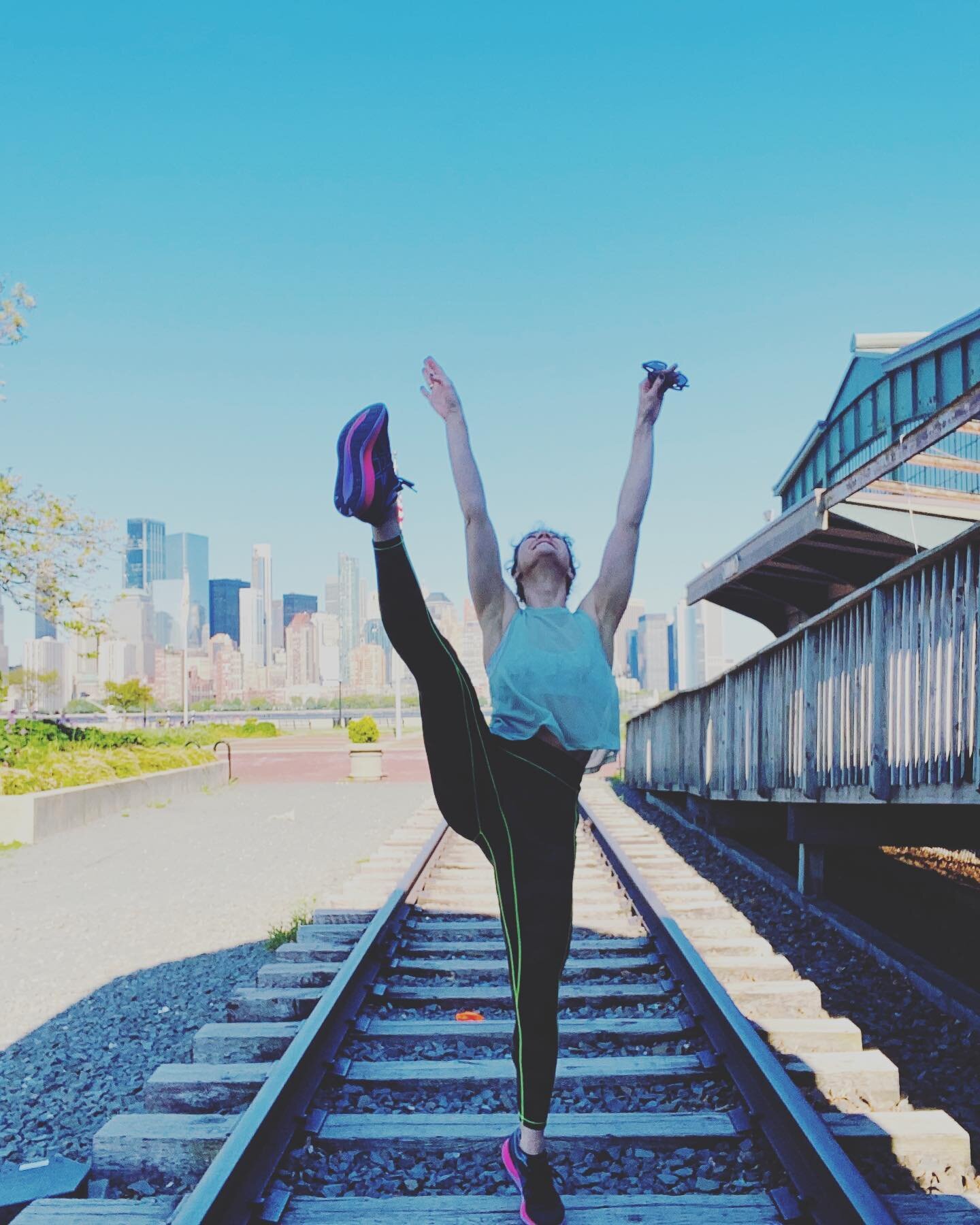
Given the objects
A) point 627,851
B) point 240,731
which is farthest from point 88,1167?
point 240,731

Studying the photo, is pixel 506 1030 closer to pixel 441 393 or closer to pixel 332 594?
pixel 441 393

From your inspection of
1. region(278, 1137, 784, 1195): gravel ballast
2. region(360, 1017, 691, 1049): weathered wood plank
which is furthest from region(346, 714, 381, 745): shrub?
region(278, 1137, 784, 1195): gravel ballast

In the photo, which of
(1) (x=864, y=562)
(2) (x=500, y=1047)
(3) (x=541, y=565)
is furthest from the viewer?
(1) (x=864, y=562)

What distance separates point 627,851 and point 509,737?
723cm

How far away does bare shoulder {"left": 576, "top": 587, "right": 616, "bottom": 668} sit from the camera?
2.58m

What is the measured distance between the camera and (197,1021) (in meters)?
5.37

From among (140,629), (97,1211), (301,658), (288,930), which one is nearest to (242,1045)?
(97,1211)

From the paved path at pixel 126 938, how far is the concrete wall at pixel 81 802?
261 mm

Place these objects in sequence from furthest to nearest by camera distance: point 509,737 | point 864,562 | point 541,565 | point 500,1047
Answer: point 864,562, point 500,1047, point 541,565, point 509,737

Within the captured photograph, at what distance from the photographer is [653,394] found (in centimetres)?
285

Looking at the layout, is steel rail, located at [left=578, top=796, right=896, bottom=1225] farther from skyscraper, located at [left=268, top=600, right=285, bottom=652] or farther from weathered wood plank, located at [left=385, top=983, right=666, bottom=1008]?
skyscraper, located at [left=268, top=600, right=285, bottom=652]

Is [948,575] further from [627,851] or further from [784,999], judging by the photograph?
[627,851]

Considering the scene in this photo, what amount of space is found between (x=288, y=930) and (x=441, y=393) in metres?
5.30

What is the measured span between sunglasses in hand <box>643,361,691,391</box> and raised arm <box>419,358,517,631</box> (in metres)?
0.56
